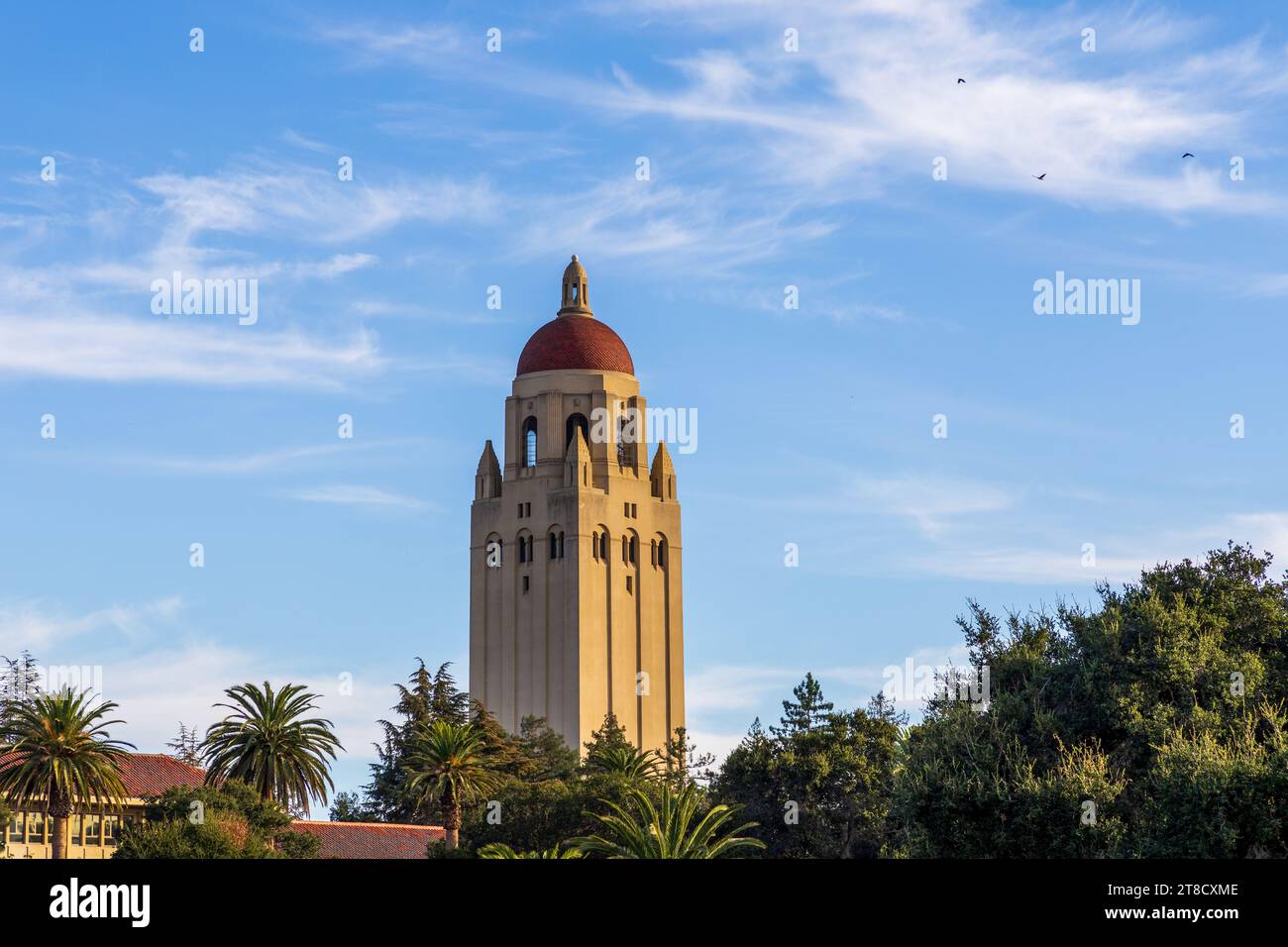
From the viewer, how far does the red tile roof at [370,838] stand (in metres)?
77.6

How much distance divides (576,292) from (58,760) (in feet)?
248

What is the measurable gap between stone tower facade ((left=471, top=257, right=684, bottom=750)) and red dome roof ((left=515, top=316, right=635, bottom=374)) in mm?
137

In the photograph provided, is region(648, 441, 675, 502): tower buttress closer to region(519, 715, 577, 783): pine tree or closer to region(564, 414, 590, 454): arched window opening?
region(564, 414, 590, 454): arched window opening

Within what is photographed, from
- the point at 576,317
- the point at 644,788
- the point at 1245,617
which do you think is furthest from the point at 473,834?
the point at 576,317

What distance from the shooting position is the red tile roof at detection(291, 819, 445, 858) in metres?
77.6

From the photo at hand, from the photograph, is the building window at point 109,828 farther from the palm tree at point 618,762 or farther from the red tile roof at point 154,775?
the palm tree at point 618,762

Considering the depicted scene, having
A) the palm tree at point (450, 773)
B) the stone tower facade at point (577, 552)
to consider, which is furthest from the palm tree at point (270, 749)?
the stone tower facade at point (577, 552)

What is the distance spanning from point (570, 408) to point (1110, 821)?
284ft

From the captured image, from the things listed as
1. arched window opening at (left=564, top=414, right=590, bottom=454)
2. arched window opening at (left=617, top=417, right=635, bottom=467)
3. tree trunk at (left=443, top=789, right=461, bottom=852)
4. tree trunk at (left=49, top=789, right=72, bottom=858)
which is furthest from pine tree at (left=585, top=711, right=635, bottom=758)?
tree trunk at (left=49, top=789, right=72, bottom=858)

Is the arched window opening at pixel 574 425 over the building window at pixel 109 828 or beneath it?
over

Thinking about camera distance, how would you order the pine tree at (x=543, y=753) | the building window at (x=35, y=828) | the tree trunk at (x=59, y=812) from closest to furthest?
the tree trunk at (x=59, y=812)
the building window at (x=35, y=828)
the pine tree at (x=543, y=753)

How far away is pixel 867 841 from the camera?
251ft

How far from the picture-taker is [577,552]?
127m
